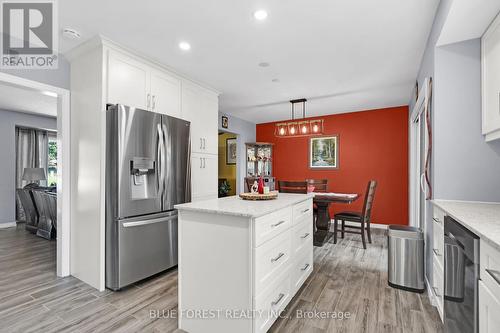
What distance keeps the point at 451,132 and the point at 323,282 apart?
Answer: 1.85 meters

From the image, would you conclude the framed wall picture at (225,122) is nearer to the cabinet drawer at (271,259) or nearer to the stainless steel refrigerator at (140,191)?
the stainless steel refrigerator at (140,191)

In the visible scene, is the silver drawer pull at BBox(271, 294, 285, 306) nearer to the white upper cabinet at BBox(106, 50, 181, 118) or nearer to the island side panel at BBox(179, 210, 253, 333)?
the island side panel at BBox(179, 210, 253, 333)

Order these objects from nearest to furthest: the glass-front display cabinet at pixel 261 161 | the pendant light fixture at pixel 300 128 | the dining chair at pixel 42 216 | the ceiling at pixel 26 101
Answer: the pendant light fixture at pixel 300 128, the ceiling at pixel 26 101, the dining chair at pixel 42 216, the glass-front display cabinet at pixel 261 161

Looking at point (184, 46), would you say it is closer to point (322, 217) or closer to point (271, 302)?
point (271, 302)

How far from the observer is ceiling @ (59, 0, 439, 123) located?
1955mm

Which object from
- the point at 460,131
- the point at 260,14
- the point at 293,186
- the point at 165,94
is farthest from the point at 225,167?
the point at 460,131

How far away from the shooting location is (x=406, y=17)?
6.76 ft

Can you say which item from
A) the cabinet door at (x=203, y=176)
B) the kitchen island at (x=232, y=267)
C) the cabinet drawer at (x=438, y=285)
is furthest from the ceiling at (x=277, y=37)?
the cabinet drawer at (x=438, y=285)

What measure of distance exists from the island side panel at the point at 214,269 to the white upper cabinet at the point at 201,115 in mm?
1942

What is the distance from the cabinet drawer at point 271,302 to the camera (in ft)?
5.13

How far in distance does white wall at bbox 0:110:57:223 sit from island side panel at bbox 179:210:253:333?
579 cm

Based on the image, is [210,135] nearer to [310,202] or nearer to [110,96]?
[110,96]

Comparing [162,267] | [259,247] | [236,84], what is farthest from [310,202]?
[236,84]

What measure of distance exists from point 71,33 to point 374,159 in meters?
5.25
